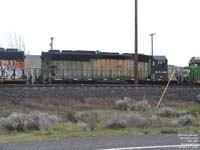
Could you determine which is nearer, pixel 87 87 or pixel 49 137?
pixel 49 137

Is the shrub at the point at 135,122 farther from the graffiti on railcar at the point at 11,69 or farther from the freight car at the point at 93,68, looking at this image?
the freight car at the point at 93,68

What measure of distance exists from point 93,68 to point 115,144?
40039 mm

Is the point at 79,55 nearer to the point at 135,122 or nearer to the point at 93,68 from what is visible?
the point at 93,68

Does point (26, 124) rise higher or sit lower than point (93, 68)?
lower

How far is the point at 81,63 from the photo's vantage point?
5106 cm

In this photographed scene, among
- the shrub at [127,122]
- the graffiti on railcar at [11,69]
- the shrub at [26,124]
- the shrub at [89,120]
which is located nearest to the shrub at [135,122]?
the shrub at [127,122]

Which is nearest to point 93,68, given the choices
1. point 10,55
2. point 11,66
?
point 11,66

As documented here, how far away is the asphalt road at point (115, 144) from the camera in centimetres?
1052

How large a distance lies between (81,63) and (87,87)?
1488 cm

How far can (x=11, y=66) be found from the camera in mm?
47219

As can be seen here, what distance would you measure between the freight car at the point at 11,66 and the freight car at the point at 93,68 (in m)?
2.57

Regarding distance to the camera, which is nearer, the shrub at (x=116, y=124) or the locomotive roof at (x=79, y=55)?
the shrub at (x=116, y=124)

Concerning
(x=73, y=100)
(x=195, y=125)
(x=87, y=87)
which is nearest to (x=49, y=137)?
(x=195, y=125)

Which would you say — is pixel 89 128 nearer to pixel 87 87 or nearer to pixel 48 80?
pixel 87 87
